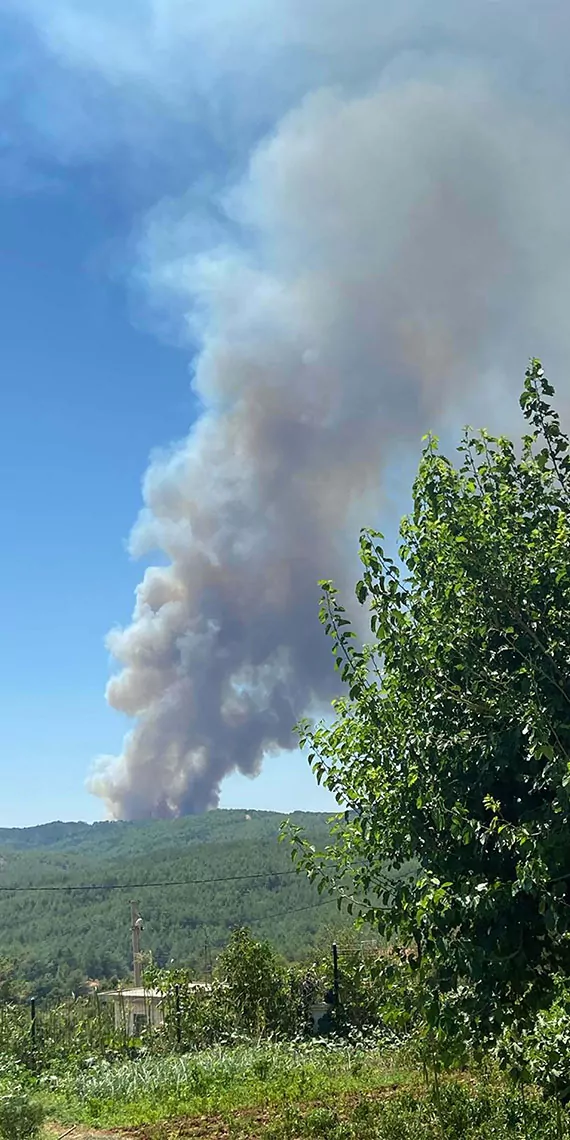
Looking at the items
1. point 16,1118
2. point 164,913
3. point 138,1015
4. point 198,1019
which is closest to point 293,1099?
point 16,1118

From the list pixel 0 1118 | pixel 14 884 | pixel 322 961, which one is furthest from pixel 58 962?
pixel 0 1118

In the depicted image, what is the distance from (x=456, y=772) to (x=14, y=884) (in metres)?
183

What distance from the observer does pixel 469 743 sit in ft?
17.1

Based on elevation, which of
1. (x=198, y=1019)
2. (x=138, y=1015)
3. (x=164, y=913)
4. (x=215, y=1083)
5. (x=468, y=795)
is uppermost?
(x=468, y=795)

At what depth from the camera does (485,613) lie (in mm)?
5281

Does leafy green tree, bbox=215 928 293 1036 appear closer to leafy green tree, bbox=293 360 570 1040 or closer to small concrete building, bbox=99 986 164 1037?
small concrete building, bbox=99 986 164 1037

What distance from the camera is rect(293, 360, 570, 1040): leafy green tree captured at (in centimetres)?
486

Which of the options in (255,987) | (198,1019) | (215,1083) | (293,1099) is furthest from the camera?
(255,987)

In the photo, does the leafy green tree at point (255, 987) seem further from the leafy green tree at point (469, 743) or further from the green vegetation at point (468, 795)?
the leafy green tree at point (469, 743)

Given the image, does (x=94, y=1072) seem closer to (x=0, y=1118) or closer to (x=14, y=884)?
(x=0, y=1118)

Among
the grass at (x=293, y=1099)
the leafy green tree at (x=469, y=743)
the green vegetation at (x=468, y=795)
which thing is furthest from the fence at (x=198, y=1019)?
the leafy green tree at (x=469, y=743)

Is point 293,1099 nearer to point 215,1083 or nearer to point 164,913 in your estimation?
point 215,1083

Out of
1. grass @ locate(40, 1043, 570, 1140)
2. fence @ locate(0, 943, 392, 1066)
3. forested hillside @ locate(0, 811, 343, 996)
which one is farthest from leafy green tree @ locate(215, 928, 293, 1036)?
forested hillside @ locate(0, 811, 343, 996)

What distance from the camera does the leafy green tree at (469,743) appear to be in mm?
4855
